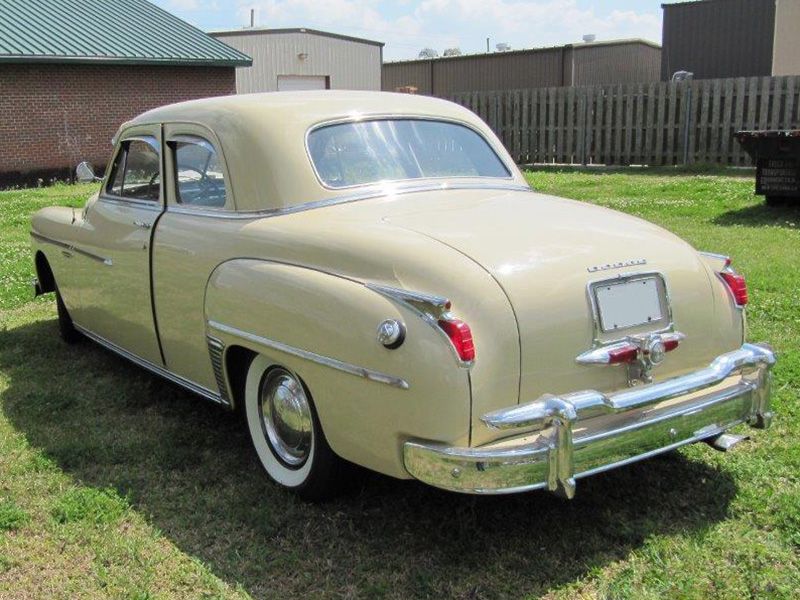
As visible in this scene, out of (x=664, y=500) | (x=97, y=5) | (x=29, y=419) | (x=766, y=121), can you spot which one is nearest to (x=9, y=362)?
(x=29, y=419)

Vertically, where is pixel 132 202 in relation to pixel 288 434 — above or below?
above

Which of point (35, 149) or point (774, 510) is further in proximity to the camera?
point (35, 149)

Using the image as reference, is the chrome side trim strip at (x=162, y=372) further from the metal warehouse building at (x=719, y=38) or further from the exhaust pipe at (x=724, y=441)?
the metal warehouse building at (x=719, y=38)

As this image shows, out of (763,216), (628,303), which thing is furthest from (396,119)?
(763,216)

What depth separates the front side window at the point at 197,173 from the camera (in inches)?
156

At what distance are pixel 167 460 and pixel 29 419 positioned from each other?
1.07 metres

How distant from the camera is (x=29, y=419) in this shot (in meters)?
4.50

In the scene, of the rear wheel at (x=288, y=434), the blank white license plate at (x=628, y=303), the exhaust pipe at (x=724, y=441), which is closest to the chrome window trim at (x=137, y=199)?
the rear wheel at (x=288, y=434)

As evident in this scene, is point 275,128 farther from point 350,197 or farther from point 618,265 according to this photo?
point 618,265

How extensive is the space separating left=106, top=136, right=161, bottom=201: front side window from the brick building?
1457 cm

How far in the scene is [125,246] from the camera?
448cm

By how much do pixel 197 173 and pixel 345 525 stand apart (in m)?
1.93

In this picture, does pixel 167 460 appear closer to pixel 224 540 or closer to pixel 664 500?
pixel 224 540

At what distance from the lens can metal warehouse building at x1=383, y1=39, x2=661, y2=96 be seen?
89.3 ft
